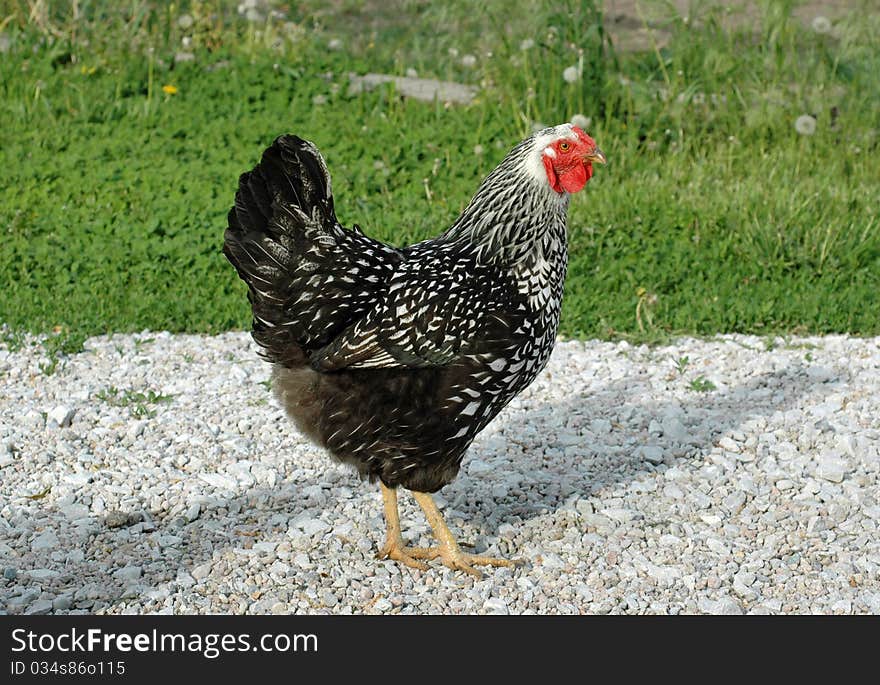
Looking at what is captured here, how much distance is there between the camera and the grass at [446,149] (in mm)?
7316

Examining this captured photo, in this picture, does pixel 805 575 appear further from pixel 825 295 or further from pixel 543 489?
pixel 825 295

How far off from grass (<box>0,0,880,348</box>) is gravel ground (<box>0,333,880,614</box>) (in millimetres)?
552

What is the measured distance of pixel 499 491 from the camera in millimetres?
5332

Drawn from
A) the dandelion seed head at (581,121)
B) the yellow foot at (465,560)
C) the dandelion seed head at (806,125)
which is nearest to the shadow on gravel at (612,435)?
the yellow foot at (465,560)

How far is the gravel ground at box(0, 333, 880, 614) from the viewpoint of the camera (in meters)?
4.50

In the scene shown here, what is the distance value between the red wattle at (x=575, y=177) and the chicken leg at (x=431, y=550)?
1363 millimetres

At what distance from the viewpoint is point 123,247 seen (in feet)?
25.8

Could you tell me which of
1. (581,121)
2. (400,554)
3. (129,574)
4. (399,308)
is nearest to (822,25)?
(581,121)

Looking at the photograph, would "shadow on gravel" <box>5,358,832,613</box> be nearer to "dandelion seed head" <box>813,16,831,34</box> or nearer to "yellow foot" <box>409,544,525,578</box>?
"yellow foot" <box>409,544,525,578</box>

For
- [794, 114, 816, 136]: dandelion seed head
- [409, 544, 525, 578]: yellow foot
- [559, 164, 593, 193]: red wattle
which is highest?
[559, 164, 593, 193]: red wattle

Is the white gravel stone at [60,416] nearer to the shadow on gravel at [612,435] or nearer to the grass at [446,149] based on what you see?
the grass at [446,149]

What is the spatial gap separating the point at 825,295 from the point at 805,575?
304 cm

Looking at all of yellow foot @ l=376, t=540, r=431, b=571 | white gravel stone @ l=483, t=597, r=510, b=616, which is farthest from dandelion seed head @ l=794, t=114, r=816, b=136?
white gravel stone @ l=483, t=597, r=510, b=616

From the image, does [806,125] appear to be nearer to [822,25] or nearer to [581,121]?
[822,25]
